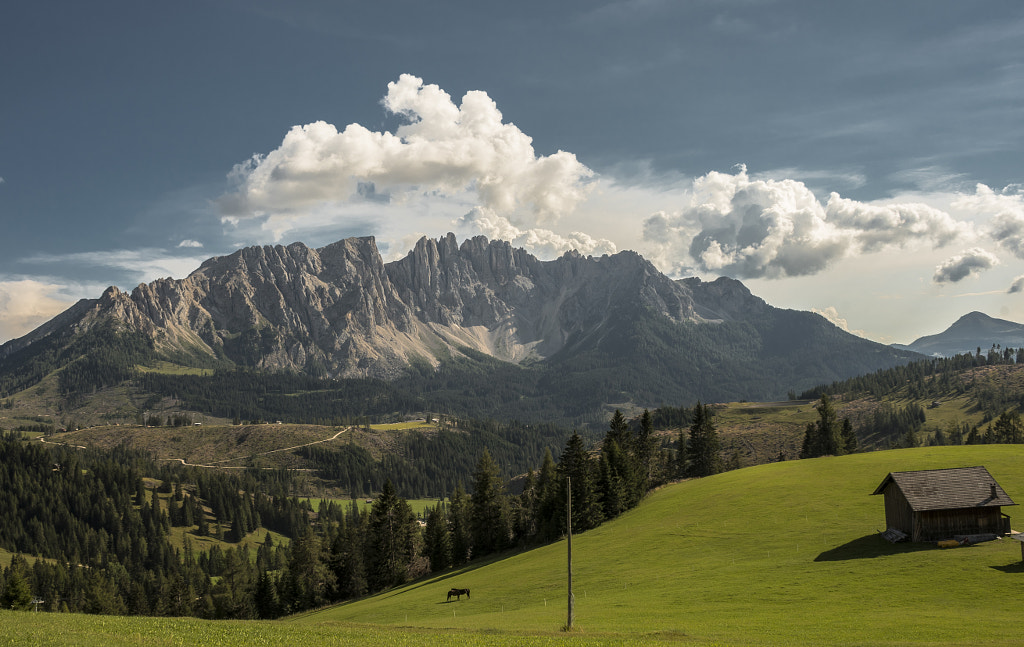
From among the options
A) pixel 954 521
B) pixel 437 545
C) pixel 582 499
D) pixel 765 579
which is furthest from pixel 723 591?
pixel 437 545

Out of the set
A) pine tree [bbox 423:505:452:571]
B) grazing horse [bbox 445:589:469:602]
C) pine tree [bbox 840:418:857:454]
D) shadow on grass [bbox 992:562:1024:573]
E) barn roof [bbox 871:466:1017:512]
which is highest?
barn roof [bbox 871:466:1017:512]

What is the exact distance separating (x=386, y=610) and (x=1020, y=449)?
93.6m

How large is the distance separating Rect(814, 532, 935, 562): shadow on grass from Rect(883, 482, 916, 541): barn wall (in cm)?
197

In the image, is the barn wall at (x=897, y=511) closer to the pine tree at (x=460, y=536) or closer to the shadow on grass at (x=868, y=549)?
the shadow on grass at (x=868, y=549)

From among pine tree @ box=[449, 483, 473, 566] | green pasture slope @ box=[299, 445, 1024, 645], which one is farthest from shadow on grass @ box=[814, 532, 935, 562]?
pine tree @ box=[449, 483, 473, 566]

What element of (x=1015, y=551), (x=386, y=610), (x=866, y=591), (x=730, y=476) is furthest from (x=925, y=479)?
(x=386, y=610)

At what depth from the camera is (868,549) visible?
56094mm

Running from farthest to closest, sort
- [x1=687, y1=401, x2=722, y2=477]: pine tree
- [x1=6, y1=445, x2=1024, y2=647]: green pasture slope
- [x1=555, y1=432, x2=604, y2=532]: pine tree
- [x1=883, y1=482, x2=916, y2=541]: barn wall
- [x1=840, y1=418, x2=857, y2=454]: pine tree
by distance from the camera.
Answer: [x1=840, y1=418, x2=857, y2=454]: pine tree
[x1=687, y1=401, x2=722, y2=477]: pine tree
[x1=555, y1=432, x2=604, y2=532]: pine tree
[x1=883, y1=482, x2=916, y2=541]: barn wall
[x1=6, y1=445, x2=1024, y2=647]: green pasture slope

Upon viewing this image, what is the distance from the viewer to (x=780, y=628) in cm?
3838

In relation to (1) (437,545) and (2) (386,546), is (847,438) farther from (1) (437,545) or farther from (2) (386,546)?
(2) (386,546)

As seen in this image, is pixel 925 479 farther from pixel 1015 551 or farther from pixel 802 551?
pixel 802 551

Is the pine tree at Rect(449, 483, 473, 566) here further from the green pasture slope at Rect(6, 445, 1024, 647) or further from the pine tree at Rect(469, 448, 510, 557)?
the green pasture slope at Rect(6, 445, 1024, 647)

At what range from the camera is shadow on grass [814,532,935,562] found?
178 feet

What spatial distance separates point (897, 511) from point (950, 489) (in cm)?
487
